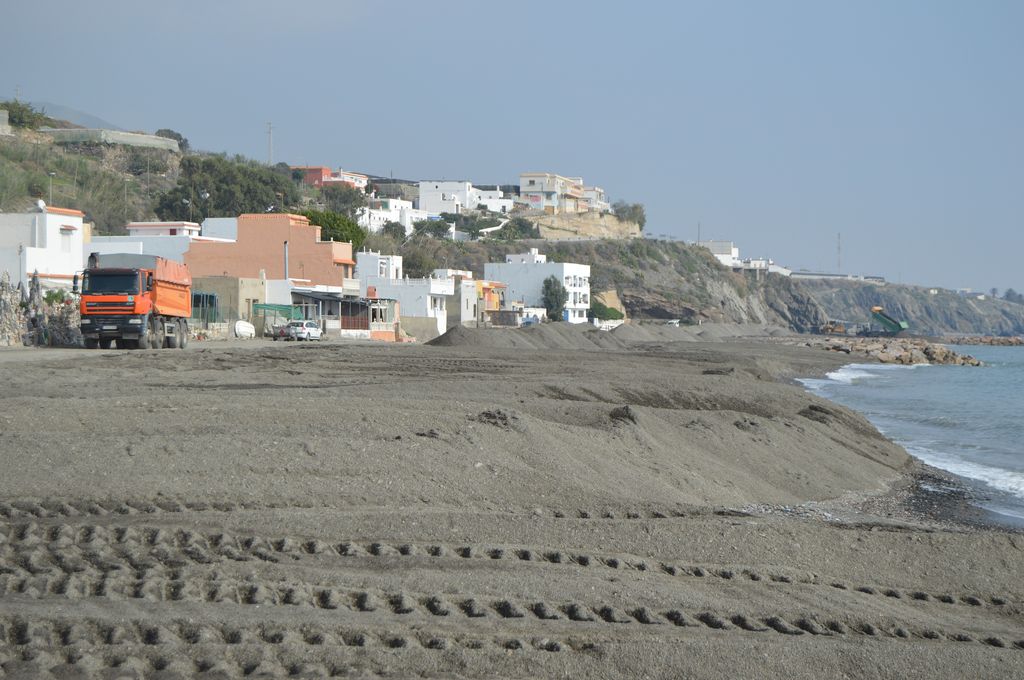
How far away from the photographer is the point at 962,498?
50.9ft

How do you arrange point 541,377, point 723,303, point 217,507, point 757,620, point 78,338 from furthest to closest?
point 723,303
point 78,338
point 541,377
point 217,507
point 757,620

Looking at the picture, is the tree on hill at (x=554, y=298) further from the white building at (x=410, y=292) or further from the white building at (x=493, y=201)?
the white building at (x=493, y=201)

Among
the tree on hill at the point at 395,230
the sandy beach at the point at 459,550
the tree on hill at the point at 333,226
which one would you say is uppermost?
the tree on hill at the point at 395,230

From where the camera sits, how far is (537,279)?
98688mm

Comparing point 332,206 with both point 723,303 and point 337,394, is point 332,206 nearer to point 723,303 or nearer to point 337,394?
point 723,303

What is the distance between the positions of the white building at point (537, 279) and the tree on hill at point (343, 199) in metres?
20.7

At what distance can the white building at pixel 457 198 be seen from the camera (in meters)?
153

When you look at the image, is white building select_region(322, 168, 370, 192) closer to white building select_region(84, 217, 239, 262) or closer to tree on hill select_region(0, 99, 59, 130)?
tree on hill select_region(0, 99, 59, 130)

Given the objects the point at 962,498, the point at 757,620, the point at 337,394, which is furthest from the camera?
the point at 337,394

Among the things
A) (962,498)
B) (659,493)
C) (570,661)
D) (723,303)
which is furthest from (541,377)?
(723,303)

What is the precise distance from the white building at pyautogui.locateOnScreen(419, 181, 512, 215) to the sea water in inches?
4023

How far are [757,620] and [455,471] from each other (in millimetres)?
4480

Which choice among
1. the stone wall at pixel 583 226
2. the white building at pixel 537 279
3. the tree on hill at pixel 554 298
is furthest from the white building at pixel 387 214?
the tree on hill at pixel 554 298

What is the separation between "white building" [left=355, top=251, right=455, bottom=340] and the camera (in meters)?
63.1
